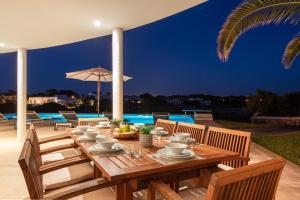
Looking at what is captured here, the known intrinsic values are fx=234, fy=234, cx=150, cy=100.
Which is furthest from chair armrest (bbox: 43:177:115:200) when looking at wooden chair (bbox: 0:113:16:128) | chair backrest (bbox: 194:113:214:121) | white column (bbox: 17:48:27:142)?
chair backrest (bbox: 194:113:214:121)

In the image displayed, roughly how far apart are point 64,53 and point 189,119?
19616 mm

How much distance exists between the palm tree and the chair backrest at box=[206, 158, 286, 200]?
118 inches

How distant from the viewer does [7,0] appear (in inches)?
129

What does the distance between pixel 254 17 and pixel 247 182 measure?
321 centimetres

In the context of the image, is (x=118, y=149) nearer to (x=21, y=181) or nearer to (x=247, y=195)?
(x=247, y=195)

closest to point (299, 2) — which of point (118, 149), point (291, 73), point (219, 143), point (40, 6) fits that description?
point (219, 143)

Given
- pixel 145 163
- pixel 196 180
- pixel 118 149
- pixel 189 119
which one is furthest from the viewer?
pixel 189 119

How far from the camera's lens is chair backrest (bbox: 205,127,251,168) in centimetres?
223

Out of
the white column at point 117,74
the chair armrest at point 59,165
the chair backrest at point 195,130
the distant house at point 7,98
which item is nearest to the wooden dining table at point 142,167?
the chair armrest at point 59,165

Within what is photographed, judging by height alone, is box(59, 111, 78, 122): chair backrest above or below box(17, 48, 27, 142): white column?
below

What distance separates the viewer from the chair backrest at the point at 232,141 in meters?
2.23

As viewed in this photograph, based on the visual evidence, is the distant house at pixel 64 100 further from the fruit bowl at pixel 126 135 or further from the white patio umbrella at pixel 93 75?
the fruit bowl at pixel 126 135

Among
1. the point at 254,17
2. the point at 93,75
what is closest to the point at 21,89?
the point at 93,75

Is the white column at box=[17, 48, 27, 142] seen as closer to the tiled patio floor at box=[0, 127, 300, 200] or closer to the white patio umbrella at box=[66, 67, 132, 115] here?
the white patio umbrella at box=[66, 67, 132, 115]
